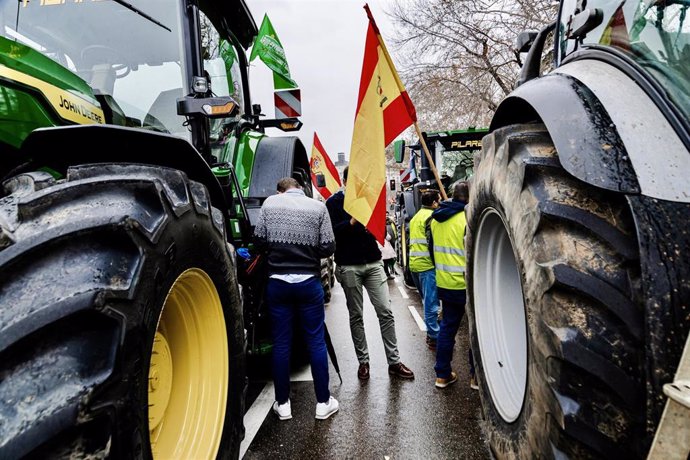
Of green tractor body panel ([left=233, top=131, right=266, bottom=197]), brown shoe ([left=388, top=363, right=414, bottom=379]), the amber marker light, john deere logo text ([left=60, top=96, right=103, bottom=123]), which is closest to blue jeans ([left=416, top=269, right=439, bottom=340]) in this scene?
brown shoe ([left=388, top=363, right=414, bottom=379])

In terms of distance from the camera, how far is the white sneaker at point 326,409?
3.72 metres

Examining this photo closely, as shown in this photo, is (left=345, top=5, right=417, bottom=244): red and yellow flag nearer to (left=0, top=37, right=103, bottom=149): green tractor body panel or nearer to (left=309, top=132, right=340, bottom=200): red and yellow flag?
(left=0, top=37, right=103, bottom=149): green tractor body panel

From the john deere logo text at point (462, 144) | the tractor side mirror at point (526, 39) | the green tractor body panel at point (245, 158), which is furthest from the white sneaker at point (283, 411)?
the john deere logo text at point (462, 144)

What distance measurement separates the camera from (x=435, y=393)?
419 cm

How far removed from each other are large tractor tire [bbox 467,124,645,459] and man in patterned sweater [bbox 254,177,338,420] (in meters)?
2.12

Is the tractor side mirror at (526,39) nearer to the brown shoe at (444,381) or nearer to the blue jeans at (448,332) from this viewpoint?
the blue jeans at (448,332)

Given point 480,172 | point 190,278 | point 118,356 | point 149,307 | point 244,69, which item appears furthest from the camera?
point 244,69

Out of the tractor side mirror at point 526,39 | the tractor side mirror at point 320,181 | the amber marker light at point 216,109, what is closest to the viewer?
the amber marker light at point 216,109

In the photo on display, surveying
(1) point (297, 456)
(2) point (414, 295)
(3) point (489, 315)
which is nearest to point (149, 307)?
(3) point (489, 315)

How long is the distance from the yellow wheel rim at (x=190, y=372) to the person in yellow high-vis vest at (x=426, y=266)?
3.50 m

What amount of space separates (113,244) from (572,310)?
1.39 metres

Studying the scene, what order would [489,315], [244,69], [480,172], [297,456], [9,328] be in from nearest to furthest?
[9,328] → [480,172] → [489,315] → [297,456] → [244,69]

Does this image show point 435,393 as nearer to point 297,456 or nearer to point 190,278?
point 297,456

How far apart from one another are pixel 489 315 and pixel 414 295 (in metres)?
6.60
